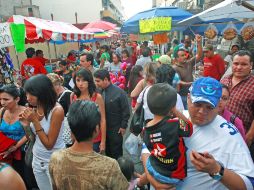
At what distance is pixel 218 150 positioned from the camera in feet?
5.15

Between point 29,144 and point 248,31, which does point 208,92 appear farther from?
point 248,31

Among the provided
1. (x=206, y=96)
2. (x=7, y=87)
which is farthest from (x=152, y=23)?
(x=206, y=96)

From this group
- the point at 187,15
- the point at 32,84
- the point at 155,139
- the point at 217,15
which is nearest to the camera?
the point at 155,139

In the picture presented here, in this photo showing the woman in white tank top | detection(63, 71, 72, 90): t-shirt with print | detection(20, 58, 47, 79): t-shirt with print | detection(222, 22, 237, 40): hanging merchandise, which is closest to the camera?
the woman in white tank top

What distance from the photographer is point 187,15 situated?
8547 mm

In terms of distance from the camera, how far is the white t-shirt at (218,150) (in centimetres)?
153

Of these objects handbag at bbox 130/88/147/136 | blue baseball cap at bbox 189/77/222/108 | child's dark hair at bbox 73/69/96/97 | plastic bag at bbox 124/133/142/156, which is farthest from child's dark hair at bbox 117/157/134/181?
blue baseball cap at bbox 189/77/222/108

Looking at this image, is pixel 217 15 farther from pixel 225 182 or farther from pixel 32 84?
pixel 225 182

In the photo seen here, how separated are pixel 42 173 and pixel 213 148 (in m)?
2.03

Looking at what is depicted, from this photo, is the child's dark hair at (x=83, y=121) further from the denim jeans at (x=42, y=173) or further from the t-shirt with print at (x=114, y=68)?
the t-shirt with print at (x=114, y=68)

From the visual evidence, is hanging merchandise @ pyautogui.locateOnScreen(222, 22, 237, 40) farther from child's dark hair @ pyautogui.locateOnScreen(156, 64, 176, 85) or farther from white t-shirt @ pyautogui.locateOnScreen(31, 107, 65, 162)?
white t-shirt @ pyautogui.locateOnScreen(31, 107, 65, 162)

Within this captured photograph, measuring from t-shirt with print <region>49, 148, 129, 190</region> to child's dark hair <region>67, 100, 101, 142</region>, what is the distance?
132 millimetres

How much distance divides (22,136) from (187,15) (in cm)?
714

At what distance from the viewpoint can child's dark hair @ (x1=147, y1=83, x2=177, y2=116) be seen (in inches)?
75.2
